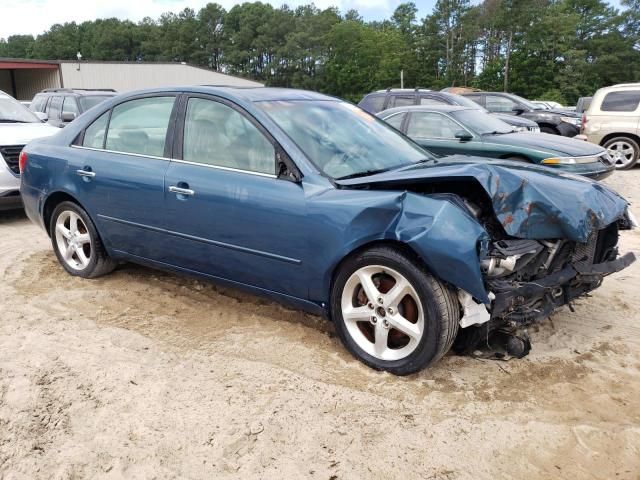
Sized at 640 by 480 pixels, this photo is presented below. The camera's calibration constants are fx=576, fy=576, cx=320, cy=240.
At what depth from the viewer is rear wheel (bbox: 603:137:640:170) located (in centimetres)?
1173

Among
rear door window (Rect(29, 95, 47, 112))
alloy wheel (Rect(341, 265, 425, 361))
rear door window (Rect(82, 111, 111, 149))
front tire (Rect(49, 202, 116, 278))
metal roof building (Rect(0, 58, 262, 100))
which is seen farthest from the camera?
metal roof building (Rect(0, 58, 262, 100))

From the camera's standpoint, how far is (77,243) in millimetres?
4898

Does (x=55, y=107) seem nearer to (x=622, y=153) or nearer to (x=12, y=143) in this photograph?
(x=12, y=143)

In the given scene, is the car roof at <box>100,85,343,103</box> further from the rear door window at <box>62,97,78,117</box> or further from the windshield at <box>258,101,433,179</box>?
the rear door window at <box>62,97,78,117</box>

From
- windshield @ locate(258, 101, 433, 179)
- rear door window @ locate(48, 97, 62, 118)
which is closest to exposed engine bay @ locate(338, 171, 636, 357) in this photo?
windshield @ locate(258, 101, 433, 179)

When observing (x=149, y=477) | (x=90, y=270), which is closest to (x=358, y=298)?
(x=149, y=477)

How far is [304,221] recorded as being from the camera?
338 cm

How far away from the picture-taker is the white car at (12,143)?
7.17 metres

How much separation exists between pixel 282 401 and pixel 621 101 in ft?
38.2

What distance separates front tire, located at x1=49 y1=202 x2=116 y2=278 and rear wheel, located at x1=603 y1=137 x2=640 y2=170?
10557mm

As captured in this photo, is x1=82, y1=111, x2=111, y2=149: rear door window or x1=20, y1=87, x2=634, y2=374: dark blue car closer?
x1=20, y1=87, x2=634, y2=374: dark blue car

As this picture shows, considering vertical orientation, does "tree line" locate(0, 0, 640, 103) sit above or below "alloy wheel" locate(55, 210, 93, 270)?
above

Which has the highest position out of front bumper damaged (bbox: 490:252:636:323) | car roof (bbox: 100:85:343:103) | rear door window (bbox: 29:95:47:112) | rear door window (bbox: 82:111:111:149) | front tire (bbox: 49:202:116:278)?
car roof (bbox: 100:85:343:103)

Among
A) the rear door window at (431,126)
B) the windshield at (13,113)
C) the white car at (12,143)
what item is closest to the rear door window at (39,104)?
the windshield at (13,113)
